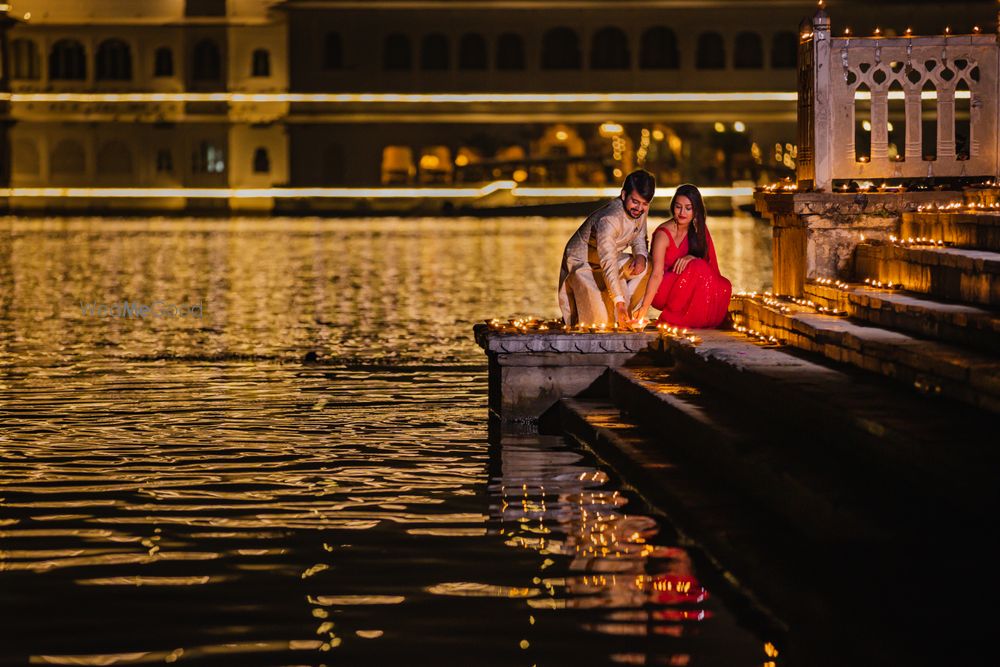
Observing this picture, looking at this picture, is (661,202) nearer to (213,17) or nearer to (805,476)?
(213,17)

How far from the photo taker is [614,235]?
8914 mm

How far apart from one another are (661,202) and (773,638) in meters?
44.0

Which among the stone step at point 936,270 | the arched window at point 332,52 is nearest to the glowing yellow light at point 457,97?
the arched window at point 332,52

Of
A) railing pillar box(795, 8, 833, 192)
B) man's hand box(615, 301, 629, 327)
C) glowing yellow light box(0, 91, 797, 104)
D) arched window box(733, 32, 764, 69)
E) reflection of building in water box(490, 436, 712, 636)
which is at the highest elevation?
arched window box(733, 32, 764, 69)

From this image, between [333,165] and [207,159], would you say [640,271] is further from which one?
[207,159]

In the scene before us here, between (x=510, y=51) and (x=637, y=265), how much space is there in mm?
41497

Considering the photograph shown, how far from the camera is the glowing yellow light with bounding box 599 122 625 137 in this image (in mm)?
49812

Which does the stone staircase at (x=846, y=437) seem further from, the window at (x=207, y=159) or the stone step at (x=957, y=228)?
the window at (x=207, y=159)

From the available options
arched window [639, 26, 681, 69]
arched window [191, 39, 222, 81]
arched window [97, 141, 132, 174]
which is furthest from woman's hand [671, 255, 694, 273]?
arched window [191, 39, 222, 81]

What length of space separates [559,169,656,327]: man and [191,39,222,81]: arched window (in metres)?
43.5

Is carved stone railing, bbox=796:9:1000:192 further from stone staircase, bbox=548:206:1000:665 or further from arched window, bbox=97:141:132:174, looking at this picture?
arched window, bbox=97:141:132:174

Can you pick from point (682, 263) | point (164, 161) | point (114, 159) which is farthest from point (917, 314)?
point (114, 159)

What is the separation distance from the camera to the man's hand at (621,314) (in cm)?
890

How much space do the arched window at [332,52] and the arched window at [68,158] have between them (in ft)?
22.9
